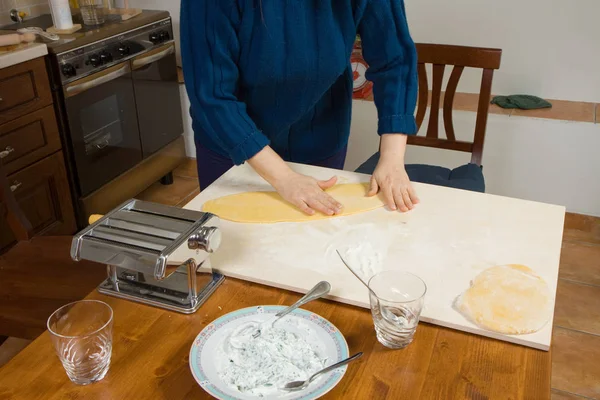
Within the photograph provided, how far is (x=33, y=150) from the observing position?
215 cm

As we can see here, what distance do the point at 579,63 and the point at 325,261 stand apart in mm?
2074

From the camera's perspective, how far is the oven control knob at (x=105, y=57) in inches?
90.9

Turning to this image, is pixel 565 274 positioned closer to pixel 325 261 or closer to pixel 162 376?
pixel 325 261

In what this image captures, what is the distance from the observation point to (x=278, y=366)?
0.74m

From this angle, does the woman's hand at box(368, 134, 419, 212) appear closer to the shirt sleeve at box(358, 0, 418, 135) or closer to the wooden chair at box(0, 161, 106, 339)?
the shirt sleeve at box(358, 0, 418, 135)

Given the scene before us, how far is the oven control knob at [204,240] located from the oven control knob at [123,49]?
1791 millimetres

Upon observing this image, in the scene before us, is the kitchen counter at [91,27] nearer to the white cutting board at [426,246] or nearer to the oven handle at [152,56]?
the oven handle at [152,56]

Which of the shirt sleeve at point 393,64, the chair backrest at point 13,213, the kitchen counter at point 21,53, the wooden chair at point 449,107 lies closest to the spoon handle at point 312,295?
the shirt sleeve at point 393,64

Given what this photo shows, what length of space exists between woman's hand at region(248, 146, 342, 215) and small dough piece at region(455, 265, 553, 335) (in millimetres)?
353

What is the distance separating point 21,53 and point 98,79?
14.9 inches

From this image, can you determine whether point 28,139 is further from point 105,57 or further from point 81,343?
point 81,343

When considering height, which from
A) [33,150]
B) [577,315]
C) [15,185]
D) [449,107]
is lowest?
[577,315]

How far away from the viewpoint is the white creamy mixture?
28.3 inches

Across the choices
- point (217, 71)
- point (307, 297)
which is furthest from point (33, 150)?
point (307, 297)
